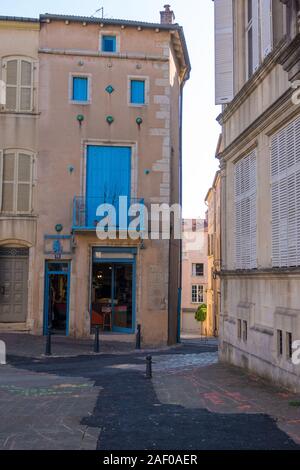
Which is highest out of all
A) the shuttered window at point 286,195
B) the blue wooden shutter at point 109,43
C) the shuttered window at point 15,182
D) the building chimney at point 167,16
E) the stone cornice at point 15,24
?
the building chimney at point 167,16

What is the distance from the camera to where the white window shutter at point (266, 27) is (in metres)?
10.2

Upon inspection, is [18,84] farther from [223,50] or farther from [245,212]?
[245,212]

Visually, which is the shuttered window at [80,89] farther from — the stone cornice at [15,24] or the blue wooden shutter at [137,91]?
the stone cornice at [15,24]

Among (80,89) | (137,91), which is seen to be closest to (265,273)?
(137,91)

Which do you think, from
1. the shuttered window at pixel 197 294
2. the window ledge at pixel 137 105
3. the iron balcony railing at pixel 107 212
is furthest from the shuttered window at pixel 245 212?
the shuttered window at pixel 197 294

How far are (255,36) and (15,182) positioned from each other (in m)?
10.4

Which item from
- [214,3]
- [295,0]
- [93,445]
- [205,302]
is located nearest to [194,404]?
[93,445]

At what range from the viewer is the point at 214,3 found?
1319 centimetres

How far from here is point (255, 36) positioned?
11.4 m

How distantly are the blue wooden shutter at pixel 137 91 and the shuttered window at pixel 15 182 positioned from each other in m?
4.28

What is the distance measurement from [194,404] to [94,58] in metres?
14.8

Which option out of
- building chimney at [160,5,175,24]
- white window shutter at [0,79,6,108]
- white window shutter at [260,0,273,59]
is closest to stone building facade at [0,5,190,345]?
white window shutter at [0,79,6,108]

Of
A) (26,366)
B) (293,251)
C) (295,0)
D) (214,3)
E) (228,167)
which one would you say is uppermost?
(214,3)

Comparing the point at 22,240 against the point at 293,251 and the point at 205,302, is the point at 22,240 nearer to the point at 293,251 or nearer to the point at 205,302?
the point at 293,251
